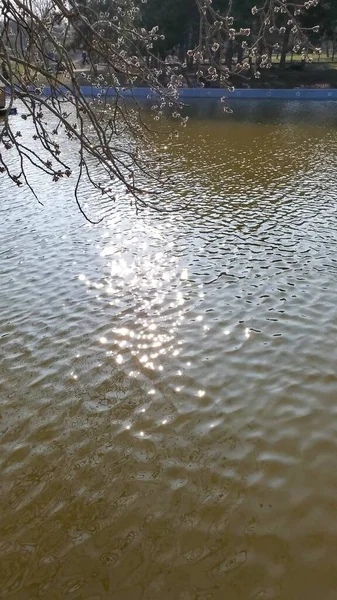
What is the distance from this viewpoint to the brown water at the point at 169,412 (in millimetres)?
4184

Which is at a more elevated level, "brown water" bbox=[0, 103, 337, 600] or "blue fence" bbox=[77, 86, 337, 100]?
"blue fence" bbox=[77, 86, 337, 100]

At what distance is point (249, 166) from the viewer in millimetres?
18031

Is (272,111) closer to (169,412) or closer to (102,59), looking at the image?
(169,412)

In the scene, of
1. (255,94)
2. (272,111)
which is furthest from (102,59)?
(255,94)

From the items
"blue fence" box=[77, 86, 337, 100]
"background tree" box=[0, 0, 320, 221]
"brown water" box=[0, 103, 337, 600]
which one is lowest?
"brown water" box=[0, 103, 337, 600]

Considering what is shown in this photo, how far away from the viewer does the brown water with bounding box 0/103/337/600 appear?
4.18 m

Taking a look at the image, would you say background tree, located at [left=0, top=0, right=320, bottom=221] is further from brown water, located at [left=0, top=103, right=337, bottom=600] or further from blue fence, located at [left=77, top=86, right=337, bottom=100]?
blue fence, located at [left=77, top=86, right=337, bottom=100]

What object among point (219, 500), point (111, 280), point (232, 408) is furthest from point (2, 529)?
point (111, 280)

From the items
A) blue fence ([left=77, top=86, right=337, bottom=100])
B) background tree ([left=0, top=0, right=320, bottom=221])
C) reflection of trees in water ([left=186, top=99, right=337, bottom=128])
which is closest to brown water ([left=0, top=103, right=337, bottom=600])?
background tree ([left=0, top=0, right=320, bottom=221])

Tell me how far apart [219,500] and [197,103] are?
36.5 m

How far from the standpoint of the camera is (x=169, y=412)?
594 cm

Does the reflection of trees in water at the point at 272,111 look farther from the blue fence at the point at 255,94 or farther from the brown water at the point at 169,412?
the brown water at the point at 169,412

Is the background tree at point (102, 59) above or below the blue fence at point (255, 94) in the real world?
above

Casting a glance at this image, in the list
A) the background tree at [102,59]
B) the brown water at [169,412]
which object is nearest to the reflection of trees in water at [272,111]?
the brown water at [169,412]
